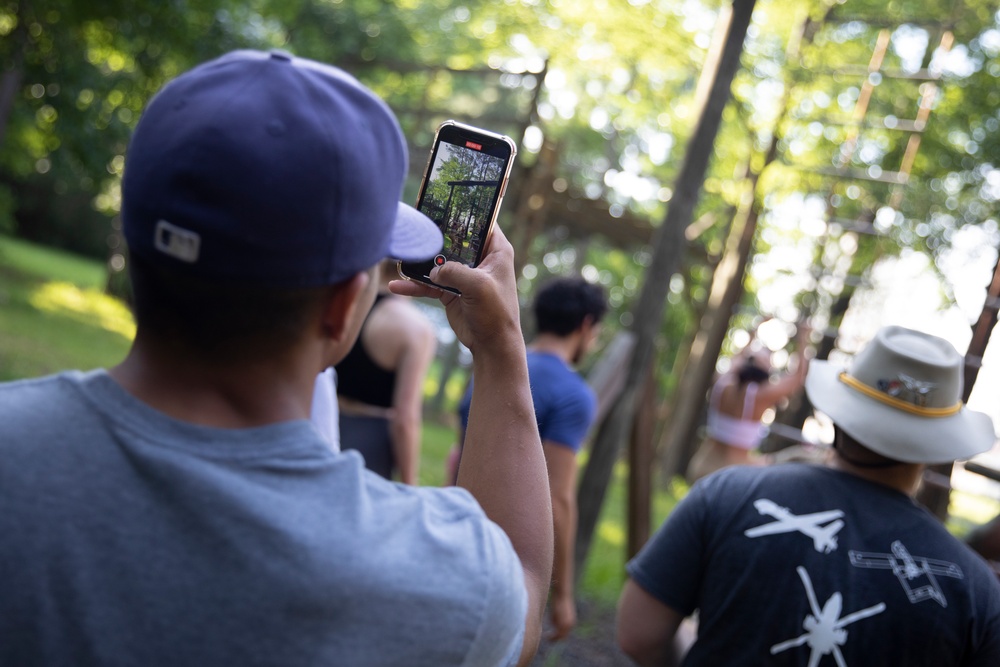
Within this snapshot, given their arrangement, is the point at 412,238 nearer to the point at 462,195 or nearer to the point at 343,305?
the point at 343,305

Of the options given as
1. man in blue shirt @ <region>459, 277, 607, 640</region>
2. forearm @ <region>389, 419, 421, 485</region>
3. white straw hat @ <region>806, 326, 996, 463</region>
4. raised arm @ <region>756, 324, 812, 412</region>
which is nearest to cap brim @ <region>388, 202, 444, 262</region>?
white straw hat @ <region>806, 326, 996, 463</region>

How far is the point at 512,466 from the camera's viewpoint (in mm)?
1260

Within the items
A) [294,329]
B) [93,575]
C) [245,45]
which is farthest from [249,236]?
[245,45]

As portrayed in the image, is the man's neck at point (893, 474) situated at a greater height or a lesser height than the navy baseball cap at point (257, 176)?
lesser

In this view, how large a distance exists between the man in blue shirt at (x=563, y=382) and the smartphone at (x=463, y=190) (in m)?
2.11

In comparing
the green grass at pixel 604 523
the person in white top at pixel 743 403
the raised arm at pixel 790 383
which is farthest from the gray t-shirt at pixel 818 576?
the person in white top at pixel 743 403

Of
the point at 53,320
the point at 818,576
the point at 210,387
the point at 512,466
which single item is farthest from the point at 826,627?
the point at 53,320

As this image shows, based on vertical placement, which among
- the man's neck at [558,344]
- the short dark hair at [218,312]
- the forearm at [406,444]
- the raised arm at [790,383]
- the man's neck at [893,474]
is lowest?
the forearm at [406,444]

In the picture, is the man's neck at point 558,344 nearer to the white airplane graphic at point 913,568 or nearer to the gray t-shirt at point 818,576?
the gray t-shirt at point 818,576

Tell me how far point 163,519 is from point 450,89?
22649mm

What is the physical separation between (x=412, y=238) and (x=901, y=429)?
1770 millimetres

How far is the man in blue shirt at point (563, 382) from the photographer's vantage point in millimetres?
3746

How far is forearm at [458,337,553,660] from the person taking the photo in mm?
1220

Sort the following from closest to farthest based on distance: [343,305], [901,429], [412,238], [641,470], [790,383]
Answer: [343,305] < [412,238] < [901,429] < [641,470] < [790,383]
